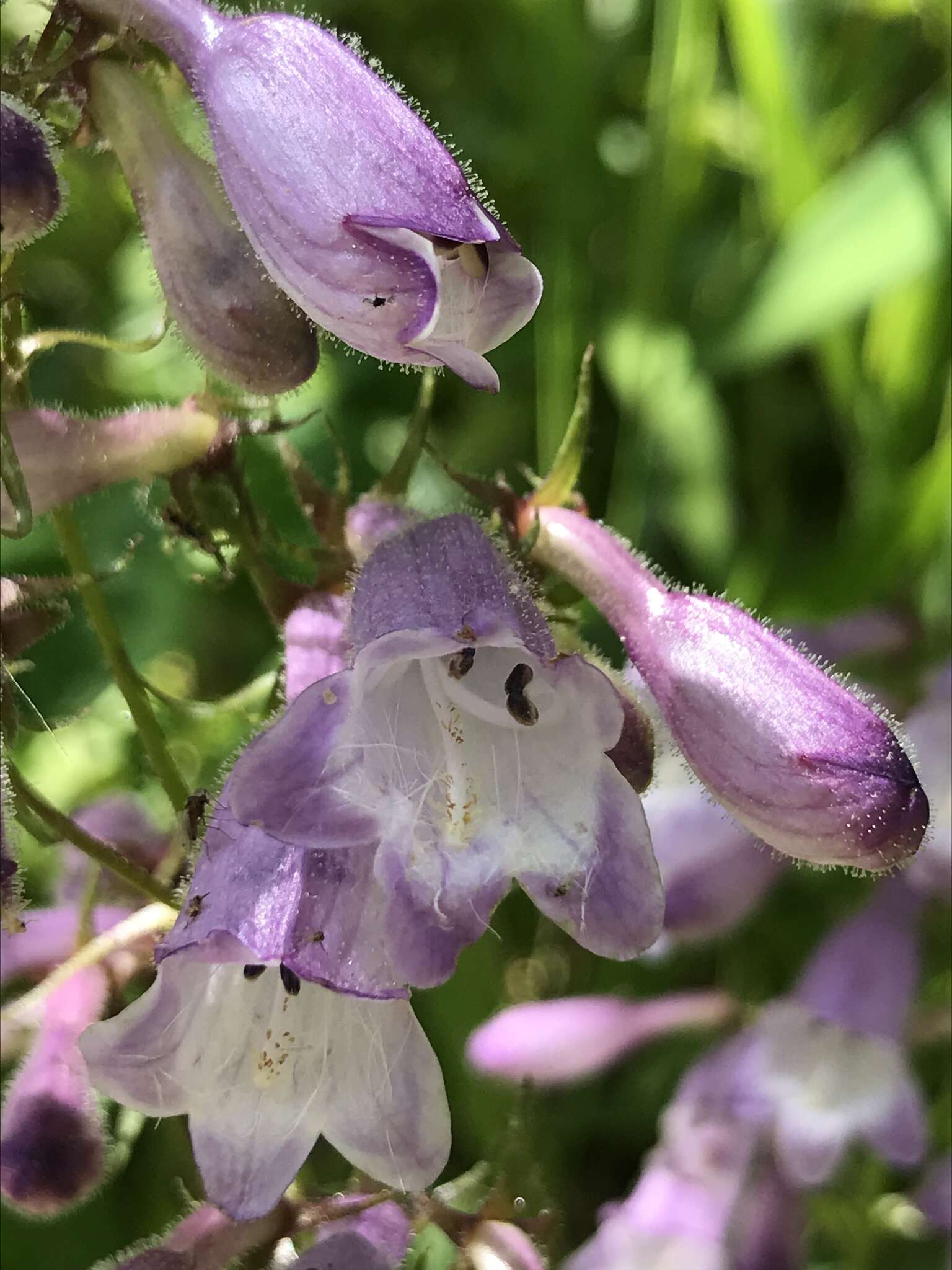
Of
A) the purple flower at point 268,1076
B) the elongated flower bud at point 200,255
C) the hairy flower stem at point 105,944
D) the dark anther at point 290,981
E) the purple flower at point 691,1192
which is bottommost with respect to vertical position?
the purple flower at point 691,1192

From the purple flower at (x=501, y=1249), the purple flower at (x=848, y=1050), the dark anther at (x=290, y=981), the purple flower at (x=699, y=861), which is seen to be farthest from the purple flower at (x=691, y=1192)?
the dark anther at (x=290, y=981)

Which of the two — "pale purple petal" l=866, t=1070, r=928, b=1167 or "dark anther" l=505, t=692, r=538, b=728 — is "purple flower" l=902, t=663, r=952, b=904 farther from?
"dark anther" l=505, t=692, r=538, b=728

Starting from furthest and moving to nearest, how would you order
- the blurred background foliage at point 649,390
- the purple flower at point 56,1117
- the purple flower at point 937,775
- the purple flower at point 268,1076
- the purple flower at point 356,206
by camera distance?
the blurred background foliage at point 649,390 → the purple flower at point 937,775 → the purple flower at point 56,1117 → the purple flower at point 268,1076 → the purple flower at point 356,206

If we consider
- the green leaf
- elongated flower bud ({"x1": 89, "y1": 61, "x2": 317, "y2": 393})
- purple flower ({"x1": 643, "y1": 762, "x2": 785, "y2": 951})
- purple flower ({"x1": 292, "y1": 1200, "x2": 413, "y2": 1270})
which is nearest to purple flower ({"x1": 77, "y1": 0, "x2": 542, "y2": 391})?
elongated flower bud ({"x1": 89, "y1": 61, "x2": 317, "y2": 393})

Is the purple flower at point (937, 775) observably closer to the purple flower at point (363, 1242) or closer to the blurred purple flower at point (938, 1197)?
the blurred purple flower at point (938, 1197)

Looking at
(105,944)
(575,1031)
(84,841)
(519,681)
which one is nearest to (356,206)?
(519,681)

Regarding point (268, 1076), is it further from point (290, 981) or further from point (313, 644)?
point (313, 644)

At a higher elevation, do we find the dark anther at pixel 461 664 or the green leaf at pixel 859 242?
the dark anther at pixel 461 664
